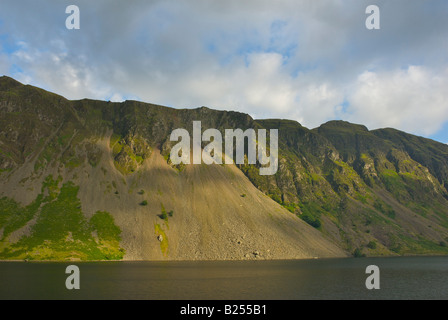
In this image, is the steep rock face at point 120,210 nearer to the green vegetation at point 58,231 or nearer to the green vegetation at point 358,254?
the green vegetation at point 58,231

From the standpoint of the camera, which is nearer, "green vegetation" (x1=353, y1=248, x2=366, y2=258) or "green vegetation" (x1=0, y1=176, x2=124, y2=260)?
"green vegetation" (x1=0, y1=176, x2=124, y2=260)

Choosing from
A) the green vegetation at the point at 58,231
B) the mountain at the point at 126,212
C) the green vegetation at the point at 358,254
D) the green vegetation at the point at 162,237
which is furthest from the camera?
the green vegetation at the point at 358,254

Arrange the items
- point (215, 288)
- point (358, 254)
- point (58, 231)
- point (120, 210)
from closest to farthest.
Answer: point (215, 288) < point (58, 231) < point (120, 210) < point (358, 254)

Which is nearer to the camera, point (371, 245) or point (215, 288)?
point (215, 288)

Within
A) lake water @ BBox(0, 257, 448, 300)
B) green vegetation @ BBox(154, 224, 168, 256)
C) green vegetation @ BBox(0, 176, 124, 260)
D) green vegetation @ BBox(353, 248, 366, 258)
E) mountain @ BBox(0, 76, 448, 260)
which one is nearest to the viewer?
lake water @ BBox(0, 257, 448, 300)

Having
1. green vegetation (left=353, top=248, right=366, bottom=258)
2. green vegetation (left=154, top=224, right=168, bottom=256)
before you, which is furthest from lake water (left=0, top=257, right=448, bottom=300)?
green vegetation (left=353, top=248, right=366, bottom=258)

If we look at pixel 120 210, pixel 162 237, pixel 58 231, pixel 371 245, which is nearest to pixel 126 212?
pixel 120 210

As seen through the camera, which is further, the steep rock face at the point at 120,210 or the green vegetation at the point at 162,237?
the green vegetation at the point at 162,237

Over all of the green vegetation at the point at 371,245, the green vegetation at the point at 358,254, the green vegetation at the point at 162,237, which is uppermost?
the green vegetation at the point at 162,237

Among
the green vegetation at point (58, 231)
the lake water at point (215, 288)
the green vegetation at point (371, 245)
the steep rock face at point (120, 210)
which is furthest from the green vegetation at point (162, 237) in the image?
the green vegetation at point (371, 245)

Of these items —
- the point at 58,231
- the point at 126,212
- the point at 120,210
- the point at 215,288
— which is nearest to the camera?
the point at 215,288

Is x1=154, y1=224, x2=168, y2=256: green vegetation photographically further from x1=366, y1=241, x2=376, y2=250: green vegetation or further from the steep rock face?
x1=366, y1=241, x2=376, y2=250: green vegetation

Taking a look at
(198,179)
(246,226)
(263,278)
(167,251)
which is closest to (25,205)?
(167,251)

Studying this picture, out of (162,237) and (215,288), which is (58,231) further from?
(215,288)
